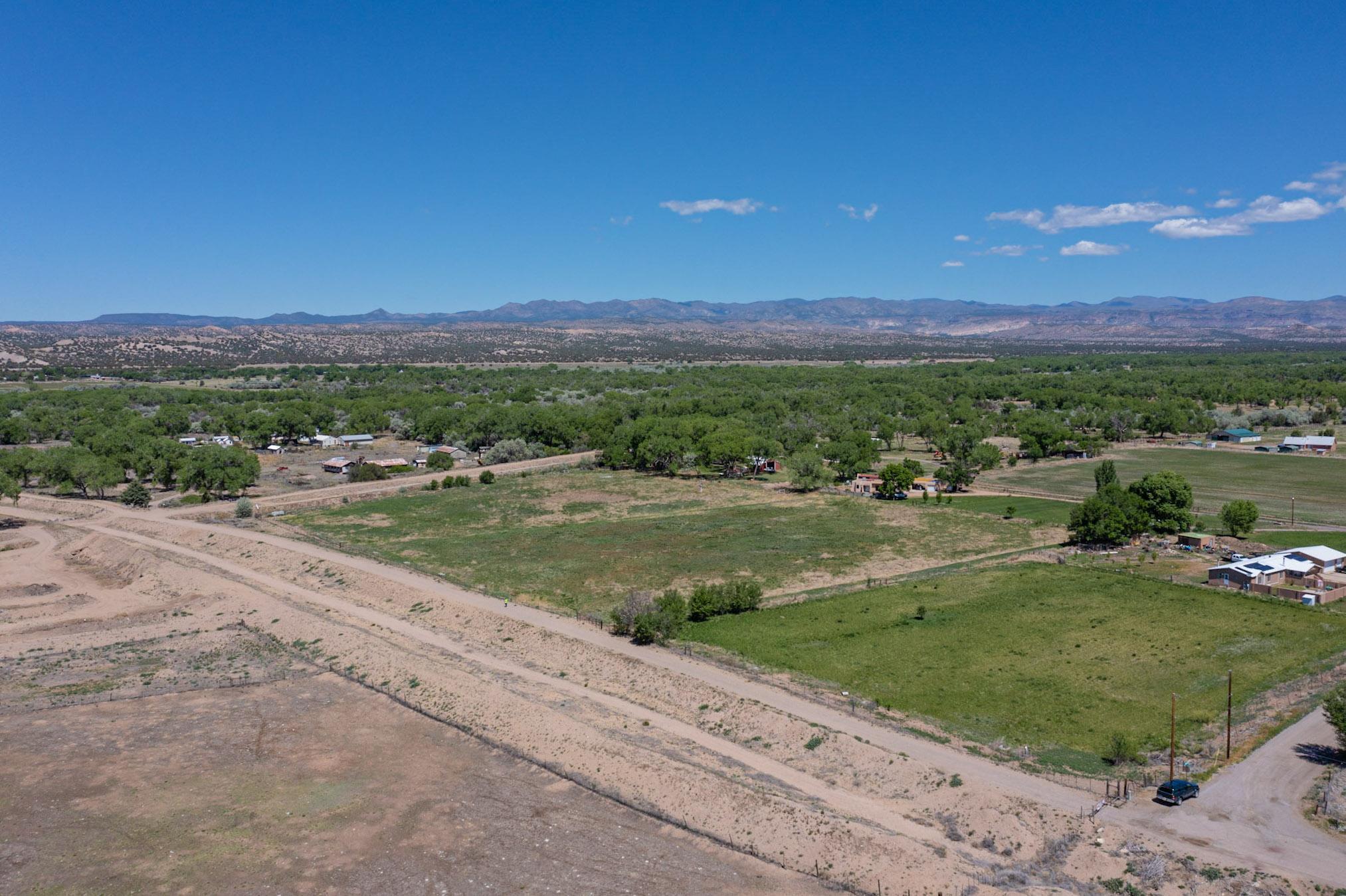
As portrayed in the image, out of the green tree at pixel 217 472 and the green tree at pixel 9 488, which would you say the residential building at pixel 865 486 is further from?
the green tree at pixel 9 488

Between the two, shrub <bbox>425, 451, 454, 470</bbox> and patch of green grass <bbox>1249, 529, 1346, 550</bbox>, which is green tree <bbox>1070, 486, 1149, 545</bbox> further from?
shrub <bbox>425, 451, 454, 470</bbox>

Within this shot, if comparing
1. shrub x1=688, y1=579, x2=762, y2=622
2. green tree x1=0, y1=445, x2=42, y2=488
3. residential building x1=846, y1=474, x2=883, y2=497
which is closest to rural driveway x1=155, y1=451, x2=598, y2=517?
green tree x1=0, y1=445, x2=42, y2=488

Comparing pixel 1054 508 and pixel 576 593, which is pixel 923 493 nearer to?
pixel 1054 508

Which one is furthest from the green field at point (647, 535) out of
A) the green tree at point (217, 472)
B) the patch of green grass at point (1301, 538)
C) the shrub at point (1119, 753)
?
the shrub at point (1119, 753)

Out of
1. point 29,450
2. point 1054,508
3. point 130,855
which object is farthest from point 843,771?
point 29,450

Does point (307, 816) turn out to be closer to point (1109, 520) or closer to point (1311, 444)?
point (1109, 520)

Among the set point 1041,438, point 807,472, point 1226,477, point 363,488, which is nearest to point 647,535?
point 807,472
